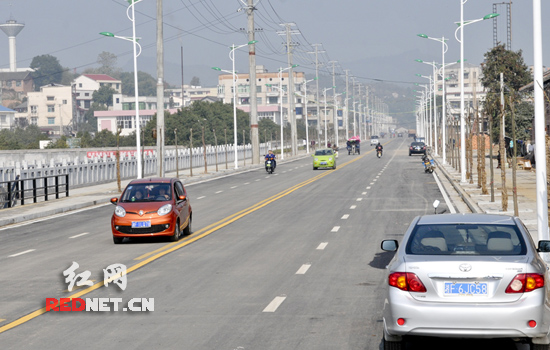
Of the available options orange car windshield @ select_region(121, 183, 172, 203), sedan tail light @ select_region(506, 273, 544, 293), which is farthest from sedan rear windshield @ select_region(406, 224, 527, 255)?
orange car windshield @ select_region(121, 183, 172, 203)

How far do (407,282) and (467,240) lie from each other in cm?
129

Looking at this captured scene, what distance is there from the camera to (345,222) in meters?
23.7

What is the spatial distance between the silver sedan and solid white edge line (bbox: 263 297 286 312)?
322 cm

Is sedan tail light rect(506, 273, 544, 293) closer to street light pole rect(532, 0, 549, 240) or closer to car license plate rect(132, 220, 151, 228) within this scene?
street light pole rect(532, 0, 549, 240)

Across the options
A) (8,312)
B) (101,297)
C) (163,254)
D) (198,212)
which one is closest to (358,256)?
(163,254)

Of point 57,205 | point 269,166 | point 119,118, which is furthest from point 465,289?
point 119,118

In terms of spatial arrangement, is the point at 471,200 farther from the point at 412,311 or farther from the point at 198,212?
the point at 412,311

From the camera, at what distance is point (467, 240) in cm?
883

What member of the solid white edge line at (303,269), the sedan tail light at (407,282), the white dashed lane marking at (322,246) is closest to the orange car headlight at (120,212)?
the white dashed lane marking at (322,246)

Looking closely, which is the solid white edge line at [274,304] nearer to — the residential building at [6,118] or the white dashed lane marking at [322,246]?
the white dashed lane marking at [322,246]

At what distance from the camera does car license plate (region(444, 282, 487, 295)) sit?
7680mm

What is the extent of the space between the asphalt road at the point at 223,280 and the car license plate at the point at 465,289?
3.06 feet

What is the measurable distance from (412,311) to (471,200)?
22770mm

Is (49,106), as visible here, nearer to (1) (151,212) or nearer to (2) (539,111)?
(1) (151,212)
